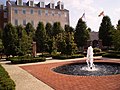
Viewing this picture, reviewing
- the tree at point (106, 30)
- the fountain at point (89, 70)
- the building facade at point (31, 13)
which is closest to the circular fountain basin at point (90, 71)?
the fountain at point (89, 70)

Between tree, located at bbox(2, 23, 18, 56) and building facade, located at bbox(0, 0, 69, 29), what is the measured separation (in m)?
17.8

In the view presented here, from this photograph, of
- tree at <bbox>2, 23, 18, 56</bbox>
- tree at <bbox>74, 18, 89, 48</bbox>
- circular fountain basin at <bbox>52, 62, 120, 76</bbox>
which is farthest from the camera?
tree at <bbox>74, 18, 89, 48</bbox>

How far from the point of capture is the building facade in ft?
176

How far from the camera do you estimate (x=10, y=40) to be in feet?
111

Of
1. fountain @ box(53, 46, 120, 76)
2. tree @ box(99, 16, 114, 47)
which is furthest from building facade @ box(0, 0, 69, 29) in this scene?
fountain @ box(53, 46, 120, 76)

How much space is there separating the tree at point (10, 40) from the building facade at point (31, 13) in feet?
58.3

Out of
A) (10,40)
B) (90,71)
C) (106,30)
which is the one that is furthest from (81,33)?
(90,71)

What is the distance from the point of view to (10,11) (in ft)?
174

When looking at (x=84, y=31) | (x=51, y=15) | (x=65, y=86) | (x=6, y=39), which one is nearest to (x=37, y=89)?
(x=65, y=86)

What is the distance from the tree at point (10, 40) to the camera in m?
30.7

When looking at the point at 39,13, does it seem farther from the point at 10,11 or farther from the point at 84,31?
the point at 84,31

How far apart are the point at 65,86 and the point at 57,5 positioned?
174 ft

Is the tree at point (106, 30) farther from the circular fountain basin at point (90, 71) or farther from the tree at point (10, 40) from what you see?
the circular fountain basin at point (90, 71)

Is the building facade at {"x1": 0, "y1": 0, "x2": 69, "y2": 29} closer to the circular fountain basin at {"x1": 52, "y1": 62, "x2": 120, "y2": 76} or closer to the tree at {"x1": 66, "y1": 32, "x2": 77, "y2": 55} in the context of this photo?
the tree at {"x1": 66, "y1": 32, "x2": 77, "y2": 55}
